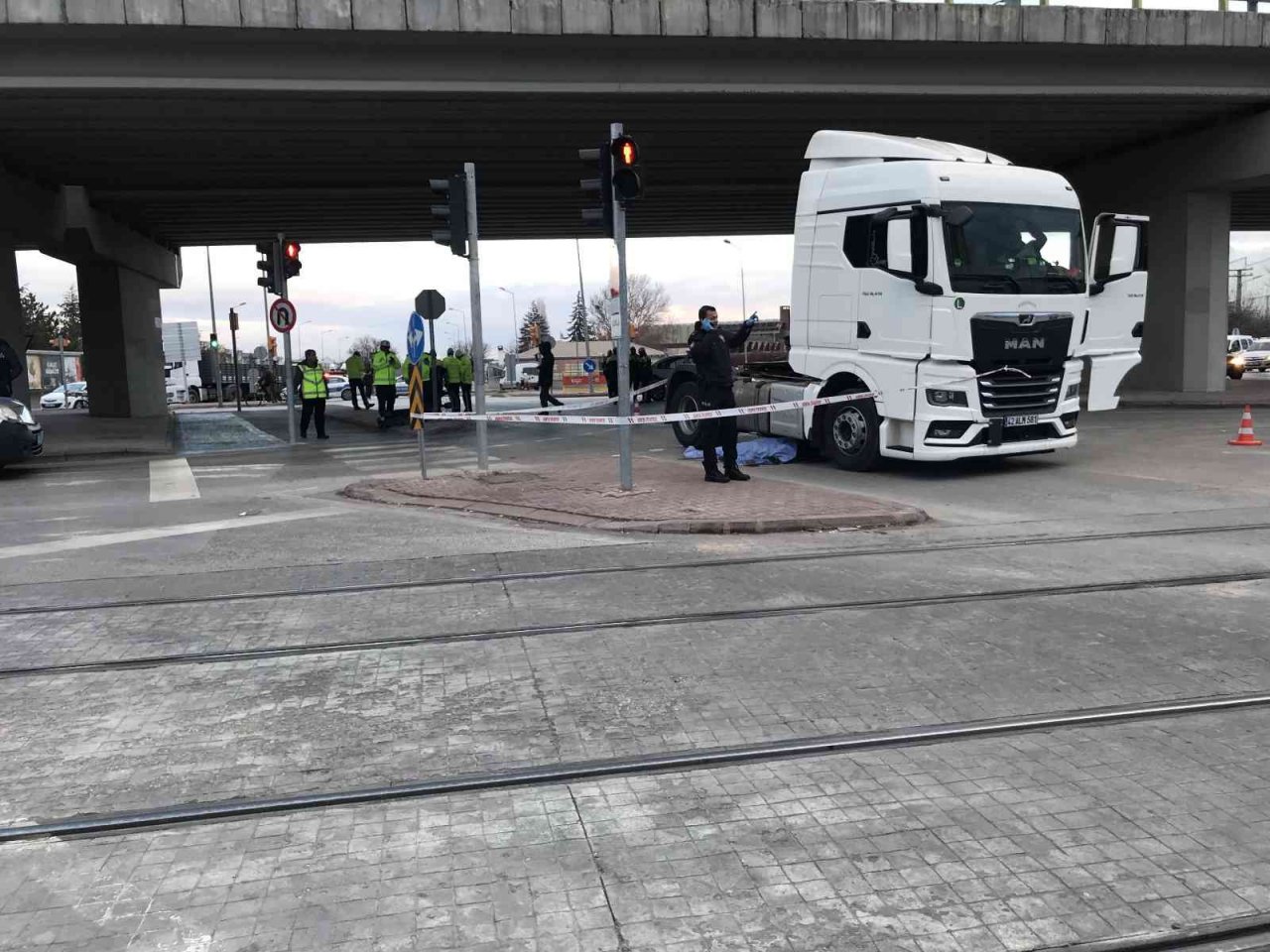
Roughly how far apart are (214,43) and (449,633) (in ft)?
46.6

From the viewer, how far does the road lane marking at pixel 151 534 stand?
9039 millimetres

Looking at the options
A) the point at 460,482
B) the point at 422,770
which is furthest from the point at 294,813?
the point at 460,482

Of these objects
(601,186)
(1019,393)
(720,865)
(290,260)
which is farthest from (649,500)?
(290,260)

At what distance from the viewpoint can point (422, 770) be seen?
Answer: 4.05 metres

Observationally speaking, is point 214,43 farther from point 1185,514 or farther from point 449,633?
point 1185,514

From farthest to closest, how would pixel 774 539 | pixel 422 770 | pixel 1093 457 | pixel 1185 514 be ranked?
pixel 1093 457, pixel 1185 514, pixel 774 539, pixel 422 770

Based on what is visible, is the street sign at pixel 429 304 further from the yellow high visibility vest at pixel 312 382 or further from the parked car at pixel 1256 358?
the parked car at pixel 1256 358

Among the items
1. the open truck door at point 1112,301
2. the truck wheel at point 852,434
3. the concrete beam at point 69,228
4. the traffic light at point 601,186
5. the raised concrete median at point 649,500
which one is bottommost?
the raised concrete median at point 649,500

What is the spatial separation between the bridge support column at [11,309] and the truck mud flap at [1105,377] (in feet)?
62.6

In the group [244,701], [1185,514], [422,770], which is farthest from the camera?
[1185,514]

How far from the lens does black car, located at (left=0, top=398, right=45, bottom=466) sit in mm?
14391

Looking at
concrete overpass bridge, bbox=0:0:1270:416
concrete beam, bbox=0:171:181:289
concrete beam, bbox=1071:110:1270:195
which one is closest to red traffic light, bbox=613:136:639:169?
concrete overpass bridge, bbox=0:0:1270:416

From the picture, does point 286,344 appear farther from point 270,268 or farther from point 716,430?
point 716,430

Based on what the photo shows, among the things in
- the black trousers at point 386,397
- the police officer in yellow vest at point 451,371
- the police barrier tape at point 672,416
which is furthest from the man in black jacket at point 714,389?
the police officer in yellow vest at point 451,371
